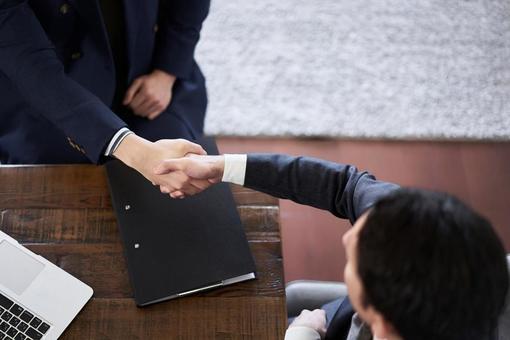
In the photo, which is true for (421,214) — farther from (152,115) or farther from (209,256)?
(152,115)

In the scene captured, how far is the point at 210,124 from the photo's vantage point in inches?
71.7

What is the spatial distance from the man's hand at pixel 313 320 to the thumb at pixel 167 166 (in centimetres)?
31

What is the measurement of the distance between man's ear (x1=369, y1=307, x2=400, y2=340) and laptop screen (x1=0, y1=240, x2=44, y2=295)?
490 millimetres

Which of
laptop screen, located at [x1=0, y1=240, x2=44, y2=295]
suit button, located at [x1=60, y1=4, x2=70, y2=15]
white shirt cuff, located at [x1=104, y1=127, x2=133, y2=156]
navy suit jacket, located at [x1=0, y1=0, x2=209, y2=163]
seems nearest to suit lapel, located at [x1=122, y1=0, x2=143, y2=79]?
navy suit jacket, located at [x1=0, y1=0, x2=209, y2=163]

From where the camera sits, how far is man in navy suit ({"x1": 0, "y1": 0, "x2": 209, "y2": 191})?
3.34ft

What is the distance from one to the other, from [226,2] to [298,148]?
637 mm

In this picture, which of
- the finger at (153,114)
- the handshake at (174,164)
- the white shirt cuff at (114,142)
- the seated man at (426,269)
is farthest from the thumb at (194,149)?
the seated man at (426,269)

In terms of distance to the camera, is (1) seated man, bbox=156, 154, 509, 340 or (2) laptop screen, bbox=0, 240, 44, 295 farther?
(2) laptop screen, bbox=0, 240, 44, 295

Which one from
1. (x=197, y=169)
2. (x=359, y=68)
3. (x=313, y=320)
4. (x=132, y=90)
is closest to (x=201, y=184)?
(x=197, y=169)

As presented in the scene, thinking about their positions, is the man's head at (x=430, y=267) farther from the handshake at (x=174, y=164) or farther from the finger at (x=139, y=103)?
the finger at (x=139, y=103)

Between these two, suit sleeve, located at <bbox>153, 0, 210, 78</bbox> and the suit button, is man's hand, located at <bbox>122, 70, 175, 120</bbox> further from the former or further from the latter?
the suit button

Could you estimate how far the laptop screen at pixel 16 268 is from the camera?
0.86m

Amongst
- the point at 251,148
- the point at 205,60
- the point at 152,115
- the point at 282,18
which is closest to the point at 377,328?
the point at 152,115

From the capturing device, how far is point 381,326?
0.67 m
